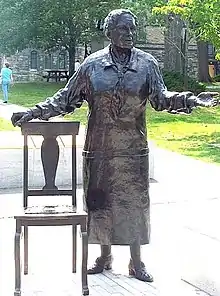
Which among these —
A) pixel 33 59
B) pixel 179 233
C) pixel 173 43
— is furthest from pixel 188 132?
pixel 33 59

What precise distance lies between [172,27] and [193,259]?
2557 cm

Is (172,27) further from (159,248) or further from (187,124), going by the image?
(159,248)

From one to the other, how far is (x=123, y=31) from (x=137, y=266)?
1815 millimetres

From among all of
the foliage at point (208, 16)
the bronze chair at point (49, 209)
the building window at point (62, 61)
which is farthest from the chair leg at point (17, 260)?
the building window at point (62, 61)

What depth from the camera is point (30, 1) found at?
35.9 meters

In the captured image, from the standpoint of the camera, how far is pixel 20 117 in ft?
16.7

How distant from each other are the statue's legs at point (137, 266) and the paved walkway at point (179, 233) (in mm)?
105

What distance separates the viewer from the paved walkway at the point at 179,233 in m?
5.32

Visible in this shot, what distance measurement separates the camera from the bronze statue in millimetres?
4922

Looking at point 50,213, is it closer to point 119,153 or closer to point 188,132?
point 119,153

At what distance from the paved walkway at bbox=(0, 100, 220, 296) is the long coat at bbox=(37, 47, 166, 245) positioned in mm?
569

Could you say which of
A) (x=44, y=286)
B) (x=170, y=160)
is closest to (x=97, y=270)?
(x=44, y=286)

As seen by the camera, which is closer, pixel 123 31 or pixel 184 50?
pixel 123 31

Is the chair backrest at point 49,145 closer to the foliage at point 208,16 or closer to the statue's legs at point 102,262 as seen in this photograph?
the statue's legs at point 102,262
